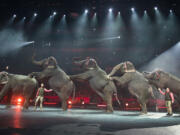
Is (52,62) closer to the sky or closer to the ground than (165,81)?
closer to the sky

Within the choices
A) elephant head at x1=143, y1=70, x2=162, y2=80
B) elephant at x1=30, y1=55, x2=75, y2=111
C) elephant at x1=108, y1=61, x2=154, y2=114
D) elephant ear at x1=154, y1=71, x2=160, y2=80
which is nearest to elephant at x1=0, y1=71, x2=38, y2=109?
elephant at x1=30, y1=55, x2=75, y2=111

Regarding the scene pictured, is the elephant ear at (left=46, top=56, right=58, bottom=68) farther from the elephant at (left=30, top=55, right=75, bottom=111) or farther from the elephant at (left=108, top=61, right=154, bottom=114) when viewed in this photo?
the elephant at (left=108, top=61, right=154, bottom=114)

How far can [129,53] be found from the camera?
56.3 feet

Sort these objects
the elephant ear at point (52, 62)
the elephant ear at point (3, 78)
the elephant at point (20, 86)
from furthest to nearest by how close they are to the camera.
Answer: the elephant ear at point (3, 78)
the elephant ear at point (52, 62)
the elephant at point (20, 86)

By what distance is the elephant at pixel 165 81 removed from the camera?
312 inches

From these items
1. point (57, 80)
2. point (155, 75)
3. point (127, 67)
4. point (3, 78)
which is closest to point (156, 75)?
point (155, 75)

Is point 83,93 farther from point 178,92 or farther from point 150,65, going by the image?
point 178,92

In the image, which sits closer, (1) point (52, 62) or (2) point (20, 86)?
(2) point (20, 86)

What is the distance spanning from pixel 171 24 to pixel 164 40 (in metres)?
1.33

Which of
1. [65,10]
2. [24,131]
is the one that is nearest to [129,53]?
[65,10]

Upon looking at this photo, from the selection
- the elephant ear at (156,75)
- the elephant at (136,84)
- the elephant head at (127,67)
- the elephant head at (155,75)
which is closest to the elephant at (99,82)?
the elephant at (136,84)

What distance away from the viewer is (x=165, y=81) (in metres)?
8.08

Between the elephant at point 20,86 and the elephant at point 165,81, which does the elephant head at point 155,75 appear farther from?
the elephant at point 20,86

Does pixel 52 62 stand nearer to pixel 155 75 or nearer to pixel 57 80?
pixel 57 80
